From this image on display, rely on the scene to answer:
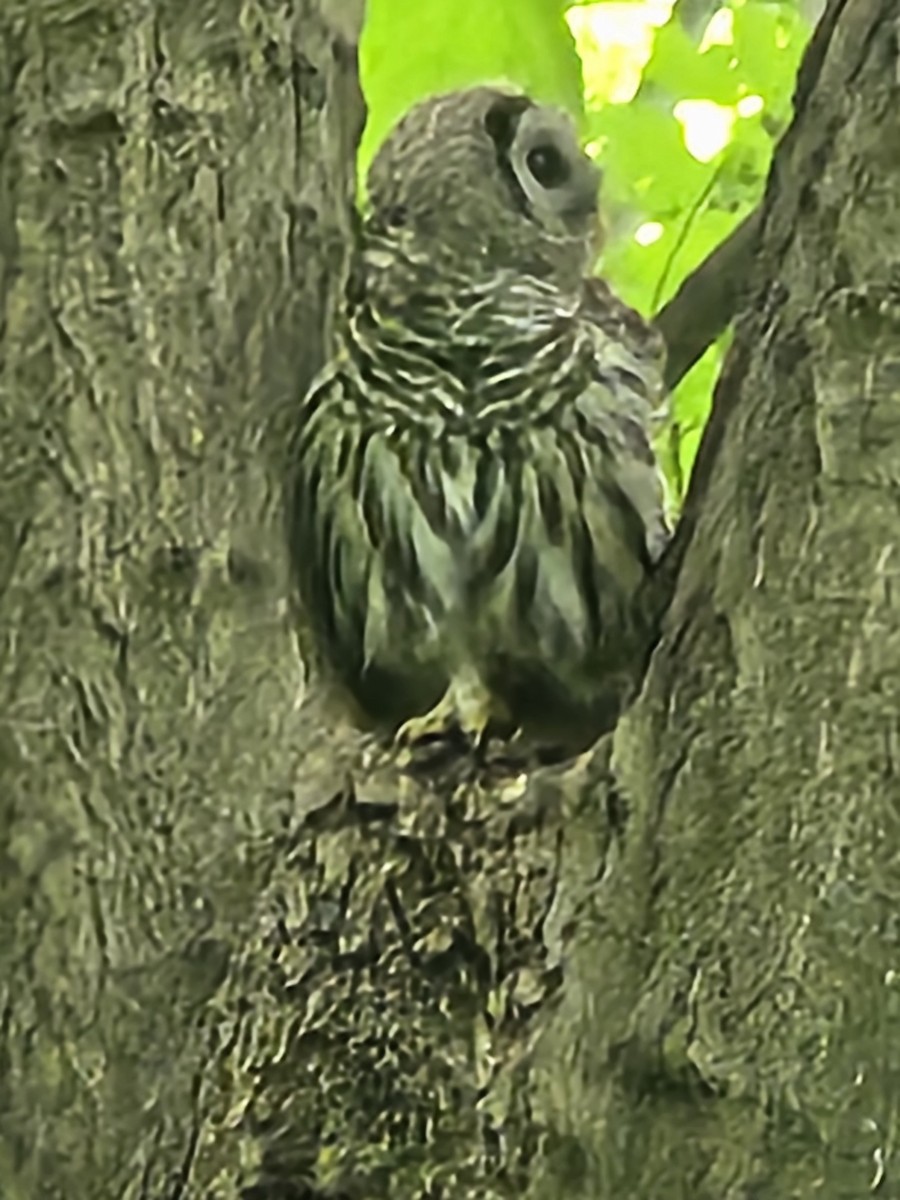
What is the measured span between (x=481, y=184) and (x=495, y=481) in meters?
0.14

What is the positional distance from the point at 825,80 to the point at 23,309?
0.28m

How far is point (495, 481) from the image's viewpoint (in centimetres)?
98

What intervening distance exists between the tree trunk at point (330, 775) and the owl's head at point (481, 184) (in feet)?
0.67

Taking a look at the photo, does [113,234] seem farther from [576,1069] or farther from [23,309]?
[576,1069]

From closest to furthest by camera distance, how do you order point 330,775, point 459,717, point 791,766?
point 791,766, point 330,775, point 459,717

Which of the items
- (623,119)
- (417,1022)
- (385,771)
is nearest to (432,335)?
(623,119)

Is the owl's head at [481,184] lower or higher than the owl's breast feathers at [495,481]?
higher

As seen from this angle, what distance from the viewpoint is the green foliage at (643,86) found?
96 cm

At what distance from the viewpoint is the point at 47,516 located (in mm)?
726

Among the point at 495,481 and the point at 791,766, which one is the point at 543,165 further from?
the point at 791,766

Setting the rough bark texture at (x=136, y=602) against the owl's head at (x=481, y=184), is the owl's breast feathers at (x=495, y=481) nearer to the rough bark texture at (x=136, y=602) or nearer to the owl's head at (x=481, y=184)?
the owl's head at (x=481, y=184)

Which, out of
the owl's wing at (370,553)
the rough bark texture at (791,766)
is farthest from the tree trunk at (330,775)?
the owl's wing at (370,553)

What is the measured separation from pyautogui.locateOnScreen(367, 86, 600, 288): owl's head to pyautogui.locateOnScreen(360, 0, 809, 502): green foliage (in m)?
0.02

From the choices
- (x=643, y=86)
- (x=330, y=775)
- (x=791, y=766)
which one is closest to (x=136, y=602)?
(x=330, y=775)
